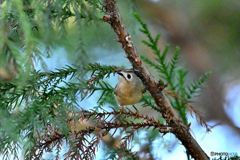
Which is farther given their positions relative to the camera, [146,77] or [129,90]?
[129,90]

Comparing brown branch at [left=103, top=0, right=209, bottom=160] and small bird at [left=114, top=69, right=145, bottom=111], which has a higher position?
small bird at [left=114, top=69, right=145, bottom=111]

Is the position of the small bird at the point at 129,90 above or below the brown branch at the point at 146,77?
above

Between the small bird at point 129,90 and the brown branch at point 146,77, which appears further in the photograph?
the small bird at point 129,90

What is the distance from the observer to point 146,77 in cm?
48

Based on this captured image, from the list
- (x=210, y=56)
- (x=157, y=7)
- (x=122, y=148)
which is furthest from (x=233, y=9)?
(x=122, y=148)

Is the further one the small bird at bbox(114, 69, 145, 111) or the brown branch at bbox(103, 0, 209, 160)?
the small bird at bbox(114, 69, 145, 111)

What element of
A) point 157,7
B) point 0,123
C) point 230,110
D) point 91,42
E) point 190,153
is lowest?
point 0,123

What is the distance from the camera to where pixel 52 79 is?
1.61 feet

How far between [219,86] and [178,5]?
53 cm

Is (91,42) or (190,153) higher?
(91,42)

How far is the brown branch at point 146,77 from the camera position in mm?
436

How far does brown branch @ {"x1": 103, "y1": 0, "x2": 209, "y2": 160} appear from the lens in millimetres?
436

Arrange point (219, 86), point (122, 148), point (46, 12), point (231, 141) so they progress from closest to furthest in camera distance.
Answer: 1. point (46, 12)
2. point (122, 148)
3. point (231, 141)
4. point (219, 86)

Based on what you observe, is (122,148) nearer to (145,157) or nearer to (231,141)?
(145,157)
